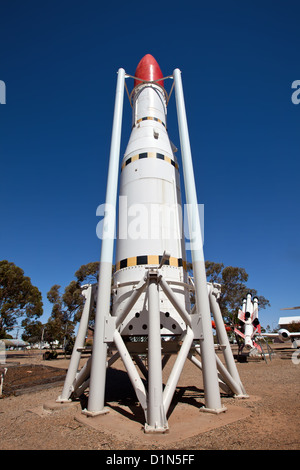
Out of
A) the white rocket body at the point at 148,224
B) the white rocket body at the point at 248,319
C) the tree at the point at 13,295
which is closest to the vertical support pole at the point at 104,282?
the white rocket body at the point at 148,224

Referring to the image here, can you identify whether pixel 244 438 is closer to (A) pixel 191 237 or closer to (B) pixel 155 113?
(A) pixel 191 237

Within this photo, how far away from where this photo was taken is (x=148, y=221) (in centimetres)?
840

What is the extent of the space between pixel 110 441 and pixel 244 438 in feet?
8.14

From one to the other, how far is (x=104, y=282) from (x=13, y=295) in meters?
25.5

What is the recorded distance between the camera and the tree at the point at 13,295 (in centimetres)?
2703

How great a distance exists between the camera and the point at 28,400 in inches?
354

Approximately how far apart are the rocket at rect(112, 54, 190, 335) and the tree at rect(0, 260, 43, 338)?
23296mm

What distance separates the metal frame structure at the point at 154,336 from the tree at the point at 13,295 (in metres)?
22.7

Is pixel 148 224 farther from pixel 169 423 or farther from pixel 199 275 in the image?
pixel 169 423

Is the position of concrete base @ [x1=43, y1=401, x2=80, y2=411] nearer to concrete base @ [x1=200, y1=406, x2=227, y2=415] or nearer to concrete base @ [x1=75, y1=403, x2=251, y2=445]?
concrete base @ [x1=75, y1=403, x2=251, y2=445]

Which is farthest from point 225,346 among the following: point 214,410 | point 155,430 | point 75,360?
point 75,360

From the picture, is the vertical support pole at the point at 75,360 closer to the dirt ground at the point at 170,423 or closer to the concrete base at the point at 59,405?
the concrete base at the point at 59,405

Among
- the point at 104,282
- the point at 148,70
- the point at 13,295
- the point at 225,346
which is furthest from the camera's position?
the point at 13,295

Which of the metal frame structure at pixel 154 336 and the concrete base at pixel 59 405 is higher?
the metal frame structure at pixel 154 336
